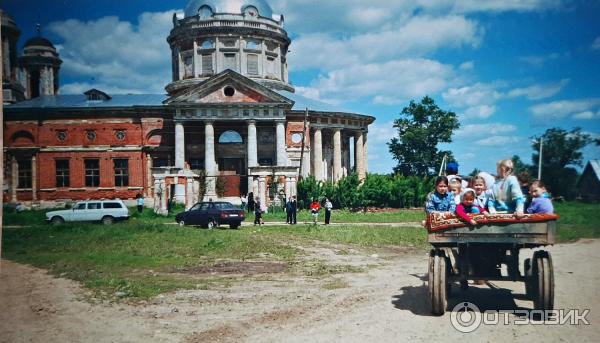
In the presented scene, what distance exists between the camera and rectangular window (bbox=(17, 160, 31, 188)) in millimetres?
40938

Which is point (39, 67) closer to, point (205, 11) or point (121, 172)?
point (205, 11)

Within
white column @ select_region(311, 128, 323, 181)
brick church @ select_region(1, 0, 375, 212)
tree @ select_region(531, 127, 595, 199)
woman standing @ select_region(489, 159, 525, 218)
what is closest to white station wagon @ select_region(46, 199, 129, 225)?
brick church @ select_region(1, 0, 375, 212)

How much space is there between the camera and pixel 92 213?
88.6 feet

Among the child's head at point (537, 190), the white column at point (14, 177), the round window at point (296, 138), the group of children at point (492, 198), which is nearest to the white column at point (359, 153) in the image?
the round window at point (296, 138)

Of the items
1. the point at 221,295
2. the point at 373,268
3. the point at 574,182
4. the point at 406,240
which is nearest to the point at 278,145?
the point at 406,240

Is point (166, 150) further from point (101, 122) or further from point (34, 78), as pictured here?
point (34, 78)

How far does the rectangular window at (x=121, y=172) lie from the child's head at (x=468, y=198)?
38.4 metres

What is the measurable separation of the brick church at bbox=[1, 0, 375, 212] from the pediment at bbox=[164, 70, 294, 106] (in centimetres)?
8

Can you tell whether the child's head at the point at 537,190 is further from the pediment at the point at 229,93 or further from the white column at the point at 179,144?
the white column at the point at 179,144

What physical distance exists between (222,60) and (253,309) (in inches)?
1618

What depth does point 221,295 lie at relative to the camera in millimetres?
9648

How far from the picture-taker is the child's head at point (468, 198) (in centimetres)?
784

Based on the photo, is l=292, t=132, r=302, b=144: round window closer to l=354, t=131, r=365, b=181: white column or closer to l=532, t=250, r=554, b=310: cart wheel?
l=354, t=131, r=365, b=181: white column

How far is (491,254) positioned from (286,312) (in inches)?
Answer: 145
